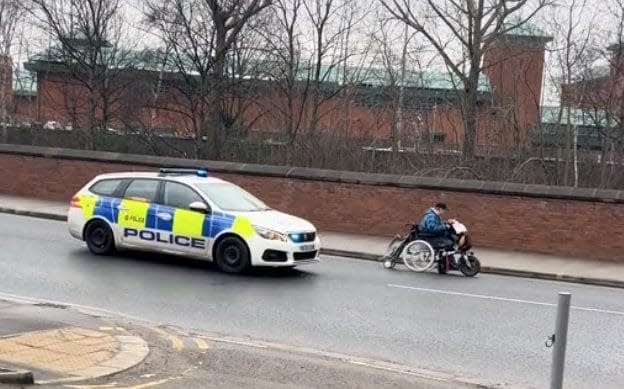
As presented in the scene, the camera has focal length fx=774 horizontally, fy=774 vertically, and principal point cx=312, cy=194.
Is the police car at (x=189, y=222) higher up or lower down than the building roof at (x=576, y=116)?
lower down

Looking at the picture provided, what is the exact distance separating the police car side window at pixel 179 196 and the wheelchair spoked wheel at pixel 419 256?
4.06 metres

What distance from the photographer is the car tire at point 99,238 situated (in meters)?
13.5

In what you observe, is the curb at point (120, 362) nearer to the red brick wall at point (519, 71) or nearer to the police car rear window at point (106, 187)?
the police car rear window at point (106, 187)

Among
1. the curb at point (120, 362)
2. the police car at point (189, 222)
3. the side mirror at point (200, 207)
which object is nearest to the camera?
the curb at point (120, 362)

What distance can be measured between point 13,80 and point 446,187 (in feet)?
101

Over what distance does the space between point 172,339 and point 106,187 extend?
6728mm

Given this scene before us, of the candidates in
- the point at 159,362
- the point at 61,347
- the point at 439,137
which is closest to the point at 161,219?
the point at 61,347

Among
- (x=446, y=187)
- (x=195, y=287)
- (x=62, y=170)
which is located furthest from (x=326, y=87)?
(x=195, y=287)

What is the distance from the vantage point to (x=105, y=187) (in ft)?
45.4

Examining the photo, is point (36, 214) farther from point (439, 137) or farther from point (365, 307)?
point (439, 137)

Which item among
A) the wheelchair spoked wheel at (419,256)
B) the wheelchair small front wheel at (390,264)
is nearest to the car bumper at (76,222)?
the wheelchair small front wheel at (390,264)

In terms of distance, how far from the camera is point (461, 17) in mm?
29375

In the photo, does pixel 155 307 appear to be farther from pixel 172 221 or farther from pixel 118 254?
pixel 118 254

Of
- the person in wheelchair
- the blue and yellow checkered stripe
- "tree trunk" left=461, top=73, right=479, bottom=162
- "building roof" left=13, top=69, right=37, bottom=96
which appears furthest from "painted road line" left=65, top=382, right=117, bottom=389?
"building roof" left=13, top=69, right=37, bottom=96
